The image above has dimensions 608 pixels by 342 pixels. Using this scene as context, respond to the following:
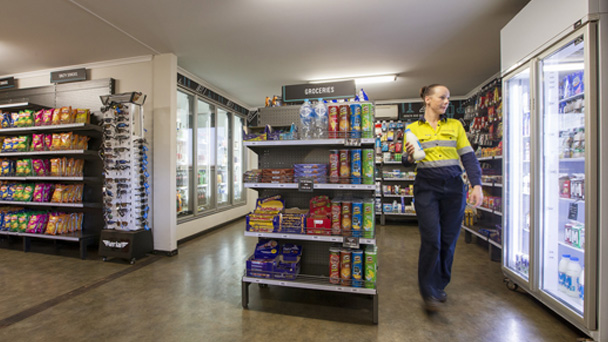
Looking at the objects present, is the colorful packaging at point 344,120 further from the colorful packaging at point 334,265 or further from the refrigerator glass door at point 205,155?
the refrigerator glass door at point 205,155

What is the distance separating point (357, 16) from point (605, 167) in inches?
107

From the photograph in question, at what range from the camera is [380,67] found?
4766 millimetres

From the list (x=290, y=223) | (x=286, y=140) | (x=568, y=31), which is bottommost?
(x=290, y=223)

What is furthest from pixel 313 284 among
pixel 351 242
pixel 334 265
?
pixel 351 242

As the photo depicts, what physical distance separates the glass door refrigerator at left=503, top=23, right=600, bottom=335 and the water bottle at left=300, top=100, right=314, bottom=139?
6.83 feet

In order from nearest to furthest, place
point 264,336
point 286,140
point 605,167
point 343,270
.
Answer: point 605,167, point 264,336, point 343,270, point 286,140

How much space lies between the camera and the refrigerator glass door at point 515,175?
9.22 feet

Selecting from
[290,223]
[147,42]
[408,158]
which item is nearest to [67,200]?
[147,42]

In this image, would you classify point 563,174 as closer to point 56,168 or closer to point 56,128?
point 56,168

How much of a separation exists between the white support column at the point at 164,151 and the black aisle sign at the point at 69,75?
148 centimetres

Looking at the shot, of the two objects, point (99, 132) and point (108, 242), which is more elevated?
point (99, 132)

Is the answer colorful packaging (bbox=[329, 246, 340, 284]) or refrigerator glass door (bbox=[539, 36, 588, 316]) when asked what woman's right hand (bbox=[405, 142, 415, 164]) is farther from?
refrigerator glass door (bbox=[539, 36, 588, 316])

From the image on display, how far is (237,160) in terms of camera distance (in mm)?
7625

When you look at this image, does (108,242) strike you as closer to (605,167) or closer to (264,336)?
(264,336)
